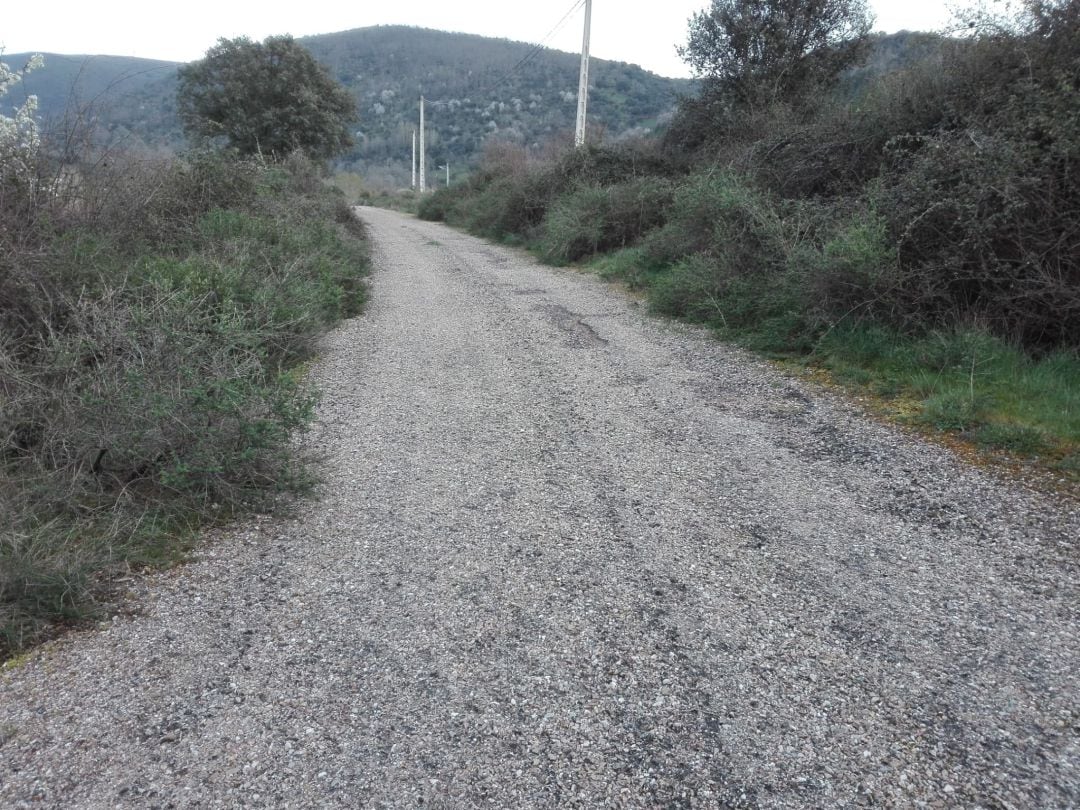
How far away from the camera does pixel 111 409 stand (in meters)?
3.97

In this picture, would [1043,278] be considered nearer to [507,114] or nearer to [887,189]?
[887,189]

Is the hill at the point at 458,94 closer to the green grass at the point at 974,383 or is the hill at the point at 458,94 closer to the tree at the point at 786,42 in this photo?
the tree at the point at 786,42

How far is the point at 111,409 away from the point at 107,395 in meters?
0.11

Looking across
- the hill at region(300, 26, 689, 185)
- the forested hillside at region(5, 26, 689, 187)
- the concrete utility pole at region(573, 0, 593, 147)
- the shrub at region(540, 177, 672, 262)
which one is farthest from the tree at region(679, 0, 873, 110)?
the hill at region(300, 26, 689, 185)

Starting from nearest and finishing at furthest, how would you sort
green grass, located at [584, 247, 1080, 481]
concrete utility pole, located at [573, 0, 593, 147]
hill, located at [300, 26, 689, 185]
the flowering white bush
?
green grass, located at [584, 247, 1080, 481] < the flowering white bush < concrete utility pole, located at [573, 0, 593, 147] < hill, located at [300, 26, 689, 185]

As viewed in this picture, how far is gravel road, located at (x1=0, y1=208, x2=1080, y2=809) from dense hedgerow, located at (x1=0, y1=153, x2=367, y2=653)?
0.31 metres

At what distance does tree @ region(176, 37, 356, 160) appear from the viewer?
24078mm

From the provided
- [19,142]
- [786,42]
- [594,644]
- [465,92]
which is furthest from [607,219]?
[465,92]

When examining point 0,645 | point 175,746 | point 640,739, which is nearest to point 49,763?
point 175,746

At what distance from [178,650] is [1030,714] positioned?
3.22 m

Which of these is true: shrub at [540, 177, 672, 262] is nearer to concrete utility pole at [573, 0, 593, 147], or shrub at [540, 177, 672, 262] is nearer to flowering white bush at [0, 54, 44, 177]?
concrete utility pole at [573, 0, 593, 147]

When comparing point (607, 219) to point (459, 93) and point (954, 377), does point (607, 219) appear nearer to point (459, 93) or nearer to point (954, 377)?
point (954, 377)

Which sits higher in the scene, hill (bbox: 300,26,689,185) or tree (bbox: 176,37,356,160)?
hill (bbox: 300,26,689,185)

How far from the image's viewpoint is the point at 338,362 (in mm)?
7355
